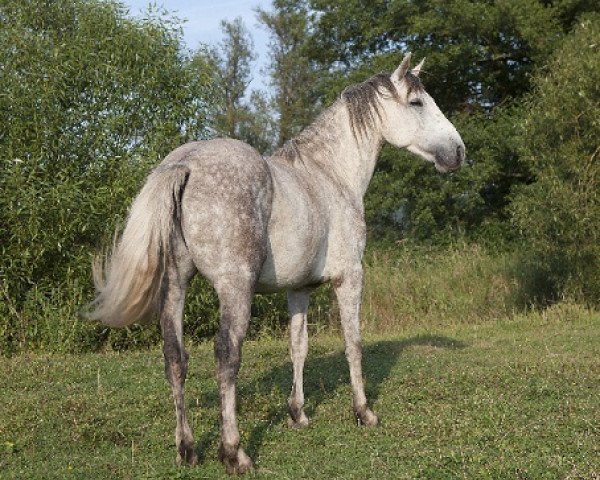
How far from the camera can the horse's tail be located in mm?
5137

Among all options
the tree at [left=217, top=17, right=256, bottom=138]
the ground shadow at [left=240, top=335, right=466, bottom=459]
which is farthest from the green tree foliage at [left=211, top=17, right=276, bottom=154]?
the ground shadow at [left=240, top=335, right=466, bottom=459]

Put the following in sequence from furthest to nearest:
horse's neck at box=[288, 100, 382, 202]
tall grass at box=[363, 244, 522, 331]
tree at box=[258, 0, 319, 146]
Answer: tree at box=[258, 0, 319, 146]
tall grass at box=[363, 244, 522, 331]
horse's neck at box=[288, 100, 382, 202]

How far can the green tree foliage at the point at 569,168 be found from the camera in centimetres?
1365

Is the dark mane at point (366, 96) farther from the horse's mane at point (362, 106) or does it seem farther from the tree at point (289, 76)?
the tree at point (289, 76)

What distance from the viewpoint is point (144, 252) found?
16.8ft

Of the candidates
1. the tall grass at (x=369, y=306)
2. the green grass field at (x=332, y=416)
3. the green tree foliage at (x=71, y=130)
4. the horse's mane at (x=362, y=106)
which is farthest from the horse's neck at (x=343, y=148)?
the green tree foliage at (x=71, y=130)

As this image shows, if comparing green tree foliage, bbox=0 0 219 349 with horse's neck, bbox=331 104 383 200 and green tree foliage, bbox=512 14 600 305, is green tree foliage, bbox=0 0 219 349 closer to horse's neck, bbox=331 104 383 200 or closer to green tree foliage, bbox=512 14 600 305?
horse's neck, bbox=331 104 383 200

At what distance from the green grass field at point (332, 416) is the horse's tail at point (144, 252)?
3.49ft

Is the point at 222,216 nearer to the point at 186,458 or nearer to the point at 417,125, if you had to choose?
the point at 186,458

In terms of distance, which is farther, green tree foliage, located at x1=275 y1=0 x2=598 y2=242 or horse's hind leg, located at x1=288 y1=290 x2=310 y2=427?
green tree foliage, located at x1=275 y1=0 x2=598 y2=242

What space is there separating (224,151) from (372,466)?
90.7 inches

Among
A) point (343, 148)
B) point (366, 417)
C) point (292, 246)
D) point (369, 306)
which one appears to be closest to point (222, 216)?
point (292, 246)

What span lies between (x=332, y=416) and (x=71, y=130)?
735 cm

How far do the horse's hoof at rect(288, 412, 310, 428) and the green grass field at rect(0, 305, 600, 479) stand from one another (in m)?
0.07
